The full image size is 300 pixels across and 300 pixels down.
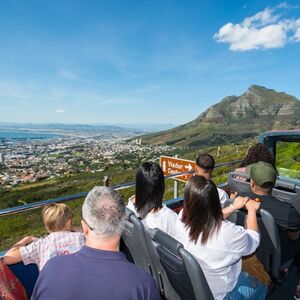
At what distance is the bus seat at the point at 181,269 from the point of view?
1.96m

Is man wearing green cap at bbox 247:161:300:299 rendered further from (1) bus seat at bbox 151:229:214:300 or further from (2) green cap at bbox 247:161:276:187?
(1) bus seat at bbox 151:229:214:300

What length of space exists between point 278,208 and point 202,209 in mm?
987

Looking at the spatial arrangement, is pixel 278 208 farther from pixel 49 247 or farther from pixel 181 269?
pixel 49 247

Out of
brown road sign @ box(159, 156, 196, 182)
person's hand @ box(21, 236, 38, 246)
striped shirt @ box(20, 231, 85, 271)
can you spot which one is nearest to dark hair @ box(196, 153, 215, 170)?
brown road sign @ box(159, 156, 196, 182)

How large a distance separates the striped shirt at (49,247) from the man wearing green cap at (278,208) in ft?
6.15

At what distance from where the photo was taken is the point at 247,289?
8.29 feet

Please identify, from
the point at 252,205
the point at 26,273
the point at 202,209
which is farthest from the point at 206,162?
the point at 26,273

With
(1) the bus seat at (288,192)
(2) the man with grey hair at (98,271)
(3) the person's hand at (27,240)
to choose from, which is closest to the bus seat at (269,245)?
(1) the bus seat at (288,192)

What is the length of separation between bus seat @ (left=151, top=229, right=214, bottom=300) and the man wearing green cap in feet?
3.94

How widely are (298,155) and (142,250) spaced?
3463 mm

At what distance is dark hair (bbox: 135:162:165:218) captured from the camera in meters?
3.08

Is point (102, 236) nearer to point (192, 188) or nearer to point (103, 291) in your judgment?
point (103, 291)

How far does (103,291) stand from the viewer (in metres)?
1.40

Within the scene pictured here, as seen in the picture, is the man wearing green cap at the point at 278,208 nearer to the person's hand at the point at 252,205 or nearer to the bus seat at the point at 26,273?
the person's hand at the point at 252,205
